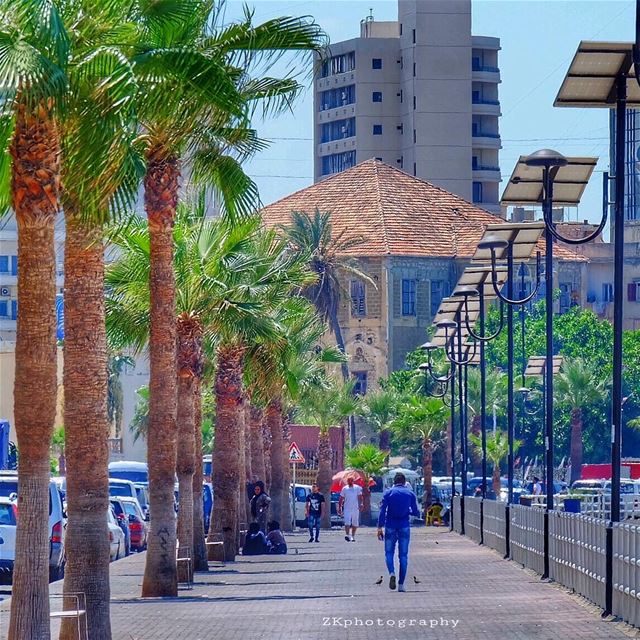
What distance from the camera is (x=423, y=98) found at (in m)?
138

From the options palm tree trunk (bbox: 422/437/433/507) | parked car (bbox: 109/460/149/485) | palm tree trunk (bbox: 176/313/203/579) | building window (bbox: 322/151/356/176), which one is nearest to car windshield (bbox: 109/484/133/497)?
parked car (bbox: 109/460/149/485)

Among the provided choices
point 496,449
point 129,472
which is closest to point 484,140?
point 496,449

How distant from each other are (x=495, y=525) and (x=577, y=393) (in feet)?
206

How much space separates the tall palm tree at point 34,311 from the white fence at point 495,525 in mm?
21526

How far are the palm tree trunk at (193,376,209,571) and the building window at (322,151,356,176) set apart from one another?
376 ft

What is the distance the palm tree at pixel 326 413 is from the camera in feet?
257

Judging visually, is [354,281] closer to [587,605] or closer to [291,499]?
[291,499]

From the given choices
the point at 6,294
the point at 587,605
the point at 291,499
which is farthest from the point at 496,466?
the point at 587,605

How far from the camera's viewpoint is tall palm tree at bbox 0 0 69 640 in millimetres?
15883

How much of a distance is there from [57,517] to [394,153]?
118 metres

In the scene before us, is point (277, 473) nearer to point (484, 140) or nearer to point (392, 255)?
point (392, 255)

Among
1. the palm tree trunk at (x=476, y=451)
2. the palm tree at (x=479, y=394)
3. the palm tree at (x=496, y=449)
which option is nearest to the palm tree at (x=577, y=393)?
the palm tree at (x=479, y=394)

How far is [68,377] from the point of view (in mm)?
19469

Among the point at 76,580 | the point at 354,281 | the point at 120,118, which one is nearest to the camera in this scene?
the point at 120,118
